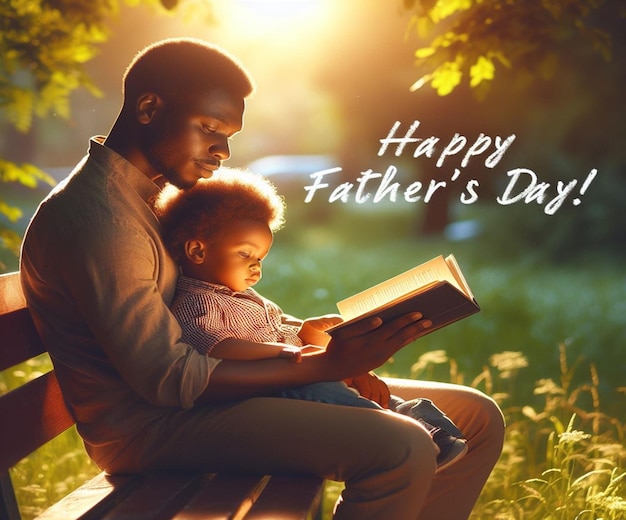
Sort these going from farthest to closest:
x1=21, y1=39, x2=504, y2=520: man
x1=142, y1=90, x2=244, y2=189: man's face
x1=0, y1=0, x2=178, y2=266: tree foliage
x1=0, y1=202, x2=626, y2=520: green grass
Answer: x1=0, y1=0, x2=178, y2=266: tree foliage, x1=0, y1=202, x2=626, y2=520: green grass, x1=142, y1=90, x2=244, y2=189: man's face, x1=21, y1=39, x2=504, y2=520: man

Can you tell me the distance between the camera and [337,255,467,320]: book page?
279 cm

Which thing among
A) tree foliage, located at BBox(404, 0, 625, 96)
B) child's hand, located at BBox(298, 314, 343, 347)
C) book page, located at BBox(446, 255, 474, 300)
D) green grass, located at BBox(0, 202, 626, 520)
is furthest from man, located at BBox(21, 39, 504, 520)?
tree foliage, located at BBox(404, 0, 625, 96)

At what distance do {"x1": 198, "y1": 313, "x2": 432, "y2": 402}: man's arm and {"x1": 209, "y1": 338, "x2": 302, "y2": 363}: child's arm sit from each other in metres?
0.02

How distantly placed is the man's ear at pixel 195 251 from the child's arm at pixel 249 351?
27 cm

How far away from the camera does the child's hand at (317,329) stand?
3.08m

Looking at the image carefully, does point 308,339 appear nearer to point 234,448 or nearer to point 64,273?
point 234,448

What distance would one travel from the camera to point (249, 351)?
2619 millimetres

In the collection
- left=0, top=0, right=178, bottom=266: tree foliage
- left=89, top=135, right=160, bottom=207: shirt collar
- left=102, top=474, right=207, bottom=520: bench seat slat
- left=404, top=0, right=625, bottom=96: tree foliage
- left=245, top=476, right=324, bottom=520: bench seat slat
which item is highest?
left=0, top=0, right=178, bottom=266: tree foliage

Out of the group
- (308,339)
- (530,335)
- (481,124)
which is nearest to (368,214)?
(481,124)

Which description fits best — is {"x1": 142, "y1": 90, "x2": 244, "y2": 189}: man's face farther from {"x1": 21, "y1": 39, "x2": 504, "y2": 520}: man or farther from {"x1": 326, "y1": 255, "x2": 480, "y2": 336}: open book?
{"x1": 326, "y1": 255, "x2": 480, "y2": 336}: open book

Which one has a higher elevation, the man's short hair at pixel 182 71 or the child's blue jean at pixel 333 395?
the man's short hair at pixel 182 71

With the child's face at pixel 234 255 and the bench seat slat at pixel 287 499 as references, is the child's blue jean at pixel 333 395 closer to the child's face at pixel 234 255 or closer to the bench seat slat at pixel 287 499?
the bench seat slat at pixel 287 499

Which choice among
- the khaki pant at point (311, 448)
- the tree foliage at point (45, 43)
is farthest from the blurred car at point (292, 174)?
the khaki pant at point (311, 448)

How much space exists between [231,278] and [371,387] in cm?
55
